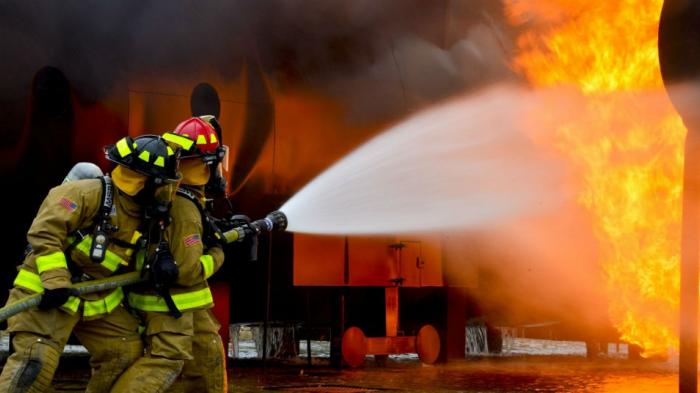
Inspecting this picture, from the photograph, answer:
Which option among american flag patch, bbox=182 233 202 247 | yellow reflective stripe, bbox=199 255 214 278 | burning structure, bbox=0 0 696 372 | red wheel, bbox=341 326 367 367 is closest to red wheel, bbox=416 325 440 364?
burning structure, bbox=0 0 696 372

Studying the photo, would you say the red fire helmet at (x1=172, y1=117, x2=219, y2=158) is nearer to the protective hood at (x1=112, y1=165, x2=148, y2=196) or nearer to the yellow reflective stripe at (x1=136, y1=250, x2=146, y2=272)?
the protective hood at (x1=112, y1=165, x2=148, y2=196)

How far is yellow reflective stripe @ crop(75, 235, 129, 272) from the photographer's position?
208 inches

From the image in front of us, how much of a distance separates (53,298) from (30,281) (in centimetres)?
32

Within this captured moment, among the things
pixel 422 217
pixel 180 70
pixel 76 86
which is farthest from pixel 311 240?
pixel 76 86

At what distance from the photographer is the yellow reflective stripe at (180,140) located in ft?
19.1

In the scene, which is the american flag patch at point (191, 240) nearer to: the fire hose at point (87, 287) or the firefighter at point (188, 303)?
the firefighter at point (188, 303)

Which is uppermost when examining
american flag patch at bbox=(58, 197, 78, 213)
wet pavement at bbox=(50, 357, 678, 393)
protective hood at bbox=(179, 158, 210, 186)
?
protective hood at bbox=(179, 158, 210, 186)

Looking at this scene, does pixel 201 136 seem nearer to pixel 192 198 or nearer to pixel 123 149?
pixel 192 198

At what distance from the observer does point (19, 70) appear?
320 inches

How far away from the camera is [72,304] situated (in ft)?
16.9

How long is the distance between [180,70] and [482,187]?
3.96 m

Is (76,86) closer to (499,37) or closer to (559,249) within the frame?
(499,37)

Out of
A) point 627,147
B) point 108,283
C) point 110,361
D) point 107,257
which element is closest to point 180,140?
point 107,257

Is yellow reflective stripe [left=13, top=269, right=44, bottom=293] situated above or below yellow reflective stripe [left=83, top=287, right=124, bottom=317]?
above
